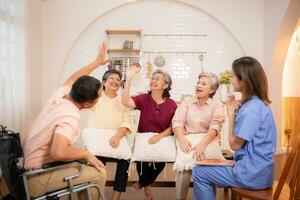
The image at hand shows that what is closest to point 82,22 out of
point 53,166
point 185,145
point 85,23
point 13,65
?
A: point 85,23

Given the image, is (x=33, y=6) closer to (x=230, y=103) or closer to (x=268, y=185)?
(x=230, y=103)

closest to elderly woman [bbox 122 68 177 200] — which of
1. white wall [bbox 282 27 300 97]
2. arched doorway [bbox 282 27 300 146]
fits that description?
arched doorway [bbox 282 27 300 146]

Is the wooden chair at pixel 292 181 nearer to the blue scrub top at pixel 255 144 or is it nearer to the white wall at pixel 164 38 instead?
the blue scrub top at pixel 255 144

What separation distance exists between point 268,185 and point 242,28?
374cm

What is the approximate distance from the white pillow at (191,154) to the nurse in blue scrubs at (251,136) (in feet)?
1.41

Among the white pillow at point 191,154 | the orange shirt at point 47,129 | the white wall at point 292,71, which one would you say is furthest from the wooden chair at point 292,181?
the white wall at point 292,71

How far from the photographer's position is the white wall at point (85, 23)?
523 centimetres

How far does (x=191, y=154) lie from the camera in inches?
98.4

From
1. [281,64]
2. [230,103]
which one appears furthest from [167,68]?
[230,103]

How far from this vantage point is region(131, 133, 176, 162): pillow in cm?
260

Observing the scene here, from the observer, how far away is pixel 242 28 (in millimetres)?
5277

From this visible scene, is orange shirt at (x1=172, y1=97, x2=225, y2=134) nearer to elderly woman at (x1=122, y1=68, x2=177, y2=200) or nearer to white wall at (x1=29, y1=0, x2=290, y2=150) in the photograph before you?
elderly woman at (x1=122, y1=68, x2=177, y2=200)

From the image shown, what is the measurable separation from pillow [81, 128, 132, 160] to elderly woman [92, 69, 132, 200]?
80 mm

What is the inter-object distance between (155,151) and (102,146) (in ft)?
1.36
